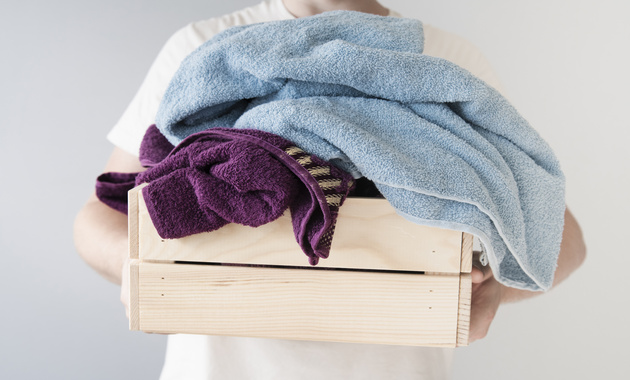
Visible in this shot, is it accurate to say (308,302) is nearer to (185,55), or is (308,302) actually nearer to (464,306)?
(464,306)

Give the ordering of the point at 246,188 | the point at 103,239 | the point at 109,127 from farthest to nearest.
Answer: the point at 109,127 < the point at 103,239 < the point at 246,188

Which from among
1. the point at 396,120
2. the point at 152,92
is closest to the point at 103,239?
the point at 152,92

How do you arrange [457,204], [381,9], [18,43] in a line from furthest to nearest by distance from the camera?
[18,43] → [381,9] → [457,204]

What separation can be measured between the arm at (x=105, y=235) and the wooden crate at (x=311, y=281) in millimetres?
250

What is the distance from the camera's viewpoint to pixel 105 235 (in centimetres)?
89

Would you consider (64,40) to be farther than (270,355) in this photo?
Yes

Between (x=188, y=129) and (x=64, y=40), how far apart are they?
87cm

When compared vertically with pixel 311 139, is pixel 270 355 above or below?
below

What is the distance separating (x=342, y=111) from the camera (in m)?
0.57

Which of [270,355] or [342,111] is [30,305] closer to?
[270,355]

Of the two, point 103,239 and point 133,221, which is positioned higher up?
point 133,221

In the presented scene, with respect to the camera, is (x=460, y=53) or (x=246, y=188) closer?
(x=246, y=188)

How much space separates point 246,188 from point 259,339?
368mm

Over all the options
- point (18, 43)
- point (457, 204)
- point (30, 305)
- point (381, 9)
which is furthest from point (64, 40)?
point (457, 204)
